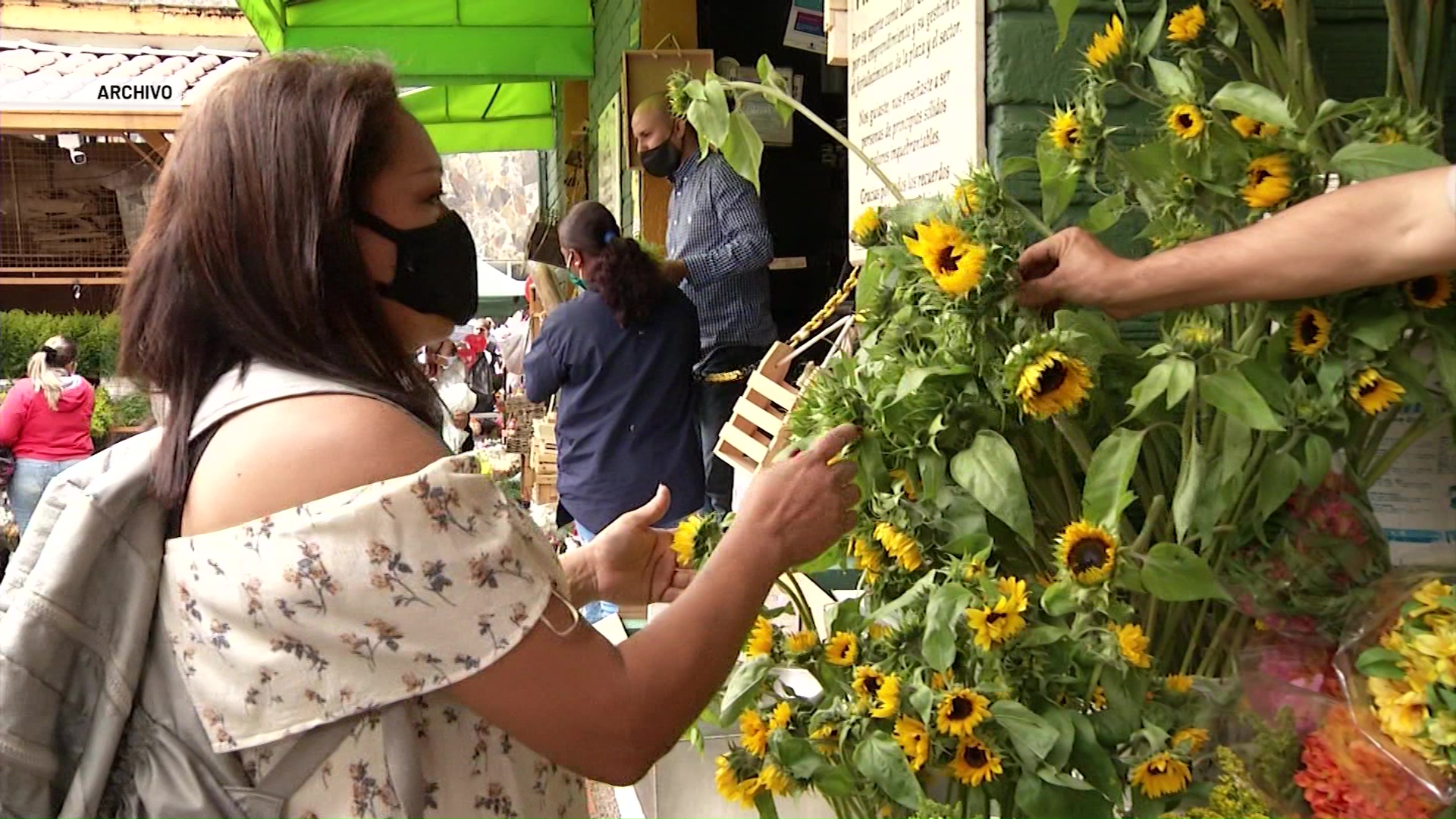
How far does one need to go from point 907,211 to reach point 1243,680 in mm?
530

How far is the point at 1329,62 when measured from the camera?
63.5 inches

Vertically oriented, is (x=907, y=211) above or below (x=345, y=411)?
above

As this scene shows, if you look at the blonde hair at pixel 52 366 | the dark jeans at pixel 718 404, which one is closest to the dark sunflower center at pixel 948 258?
the dark jeans at pixel 718 404

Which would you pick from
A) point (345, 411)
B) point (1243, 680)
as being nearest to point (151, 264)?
point (345, 411)

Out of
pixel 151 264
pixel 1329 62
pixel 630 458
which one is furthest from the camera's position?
pixel 630 458

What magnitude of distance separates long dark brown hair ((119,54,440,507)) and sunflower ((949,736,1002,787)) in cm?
58

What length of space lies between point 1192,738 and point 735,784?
0.42 m

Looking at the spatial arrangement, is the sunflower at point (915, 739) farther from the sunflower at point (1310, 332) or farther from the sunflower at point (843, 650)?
the sunflower at point (1310, 332)

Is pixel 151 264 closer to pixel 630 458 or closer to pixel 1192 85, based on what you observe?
pixel 1192 85

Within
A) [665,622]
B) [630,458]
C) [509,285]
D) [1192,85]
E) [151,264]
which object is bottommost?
[509,285]

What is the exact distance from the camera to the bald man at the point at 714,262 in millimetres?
3549

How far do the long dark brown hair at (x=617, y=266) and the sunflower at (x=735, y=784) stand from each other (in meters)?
2.43

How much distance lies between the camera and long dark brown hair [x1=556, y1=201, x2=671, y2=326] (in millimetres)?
3492

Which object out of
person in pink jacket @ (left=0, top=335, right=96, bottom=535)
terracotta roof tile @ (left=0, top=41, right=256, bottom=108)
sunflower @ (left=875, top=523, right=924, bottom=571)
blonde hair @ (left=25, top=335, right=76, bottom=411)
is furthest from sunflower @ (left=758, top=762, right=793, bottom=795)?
blonde hair @ (left=25, top=335, right=76, bottom=411)
